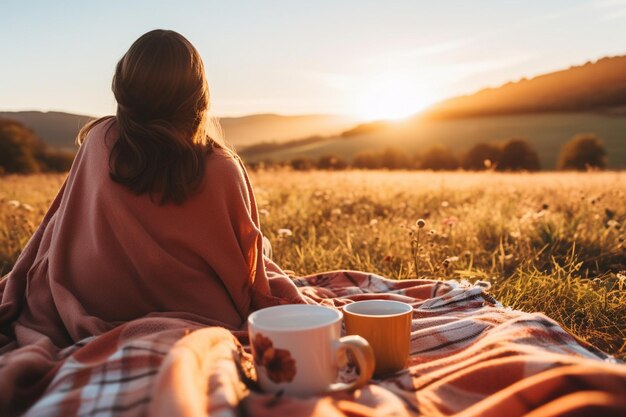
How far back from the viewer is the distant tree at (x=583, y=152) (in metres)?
34.3

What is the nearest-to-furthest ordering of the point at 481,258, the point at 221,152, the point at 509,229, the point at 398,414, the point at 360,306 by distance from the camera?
the point at 398,414
the point at 360,306
the point at 221,152
the point at 481,258
the point at 509,229

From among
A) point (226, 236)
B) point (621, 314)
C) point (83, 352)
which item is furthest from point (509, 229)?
point (83, 352)

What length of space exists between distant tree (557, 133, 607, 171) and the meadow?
30281mm

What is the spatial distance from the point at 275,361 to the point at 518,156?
124 feet

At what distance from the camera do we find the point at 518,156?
120 ft

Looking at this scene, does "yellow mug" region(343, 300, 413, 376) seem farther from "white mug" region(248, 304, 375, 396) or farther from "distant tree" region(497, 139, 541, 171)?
"distant tree" region(497, 139, 541, 171)

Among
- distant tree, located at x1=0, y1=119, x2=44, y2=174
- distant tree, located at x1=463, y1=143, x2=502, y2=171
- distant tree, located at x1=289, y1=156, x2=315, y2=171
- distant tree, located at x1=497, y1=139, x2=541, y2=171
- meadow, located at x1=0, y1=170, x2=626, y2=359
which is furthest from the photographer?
distant tree, located at x1=463, y1=143, x2=502, y2=171

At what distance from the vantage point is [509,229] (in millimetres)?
4809

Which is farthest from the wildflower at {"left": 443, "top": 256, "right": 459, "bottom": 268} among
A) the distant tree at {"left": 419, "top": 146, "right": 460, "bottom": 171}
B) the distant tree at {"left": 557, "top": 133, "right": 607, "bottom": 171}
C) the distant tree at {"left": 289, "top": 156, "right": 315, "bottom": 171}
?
the distant tree at {"left": 419, "top": 146, "right": 460, "bottom": 171}

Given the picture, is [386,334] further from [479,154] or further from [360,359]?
[479,154]

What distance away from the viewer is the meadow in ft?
10.7

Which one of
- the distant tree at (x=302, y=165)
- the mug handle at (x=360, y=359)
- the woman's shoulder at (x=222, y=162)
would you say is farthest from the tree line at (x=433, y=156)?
the mug handle at (x=360, y=359)

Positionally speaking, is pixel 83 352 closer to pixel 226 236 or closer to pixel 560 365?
pixel 226 236

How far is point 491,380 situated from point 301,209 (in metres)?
4.16
